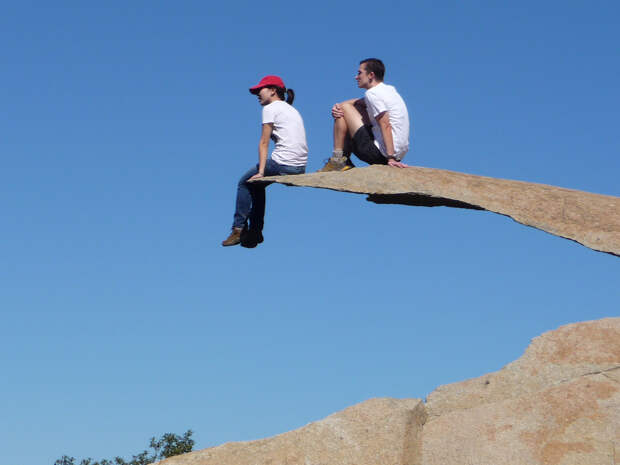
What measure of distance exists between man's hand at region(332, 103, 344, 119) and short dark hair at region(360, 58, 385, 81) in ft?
2.34

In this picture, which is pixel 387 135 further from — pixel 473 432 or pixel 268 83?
pixel 473 432

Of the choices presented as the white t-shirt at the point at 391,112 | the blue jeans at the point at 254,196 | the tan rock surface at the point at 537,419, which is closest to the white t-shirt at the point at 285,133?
the blue jeans at the point at 254,196

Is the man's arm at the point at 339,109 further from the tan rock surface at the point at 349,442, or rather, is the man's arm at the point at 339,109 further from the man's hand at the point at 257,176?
the tan rock surface at the point at 349,442

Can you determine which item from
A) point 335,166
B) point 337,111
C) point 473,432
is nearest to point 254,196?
point 335,166

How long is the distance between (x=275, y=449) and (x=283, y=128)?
4735 mm

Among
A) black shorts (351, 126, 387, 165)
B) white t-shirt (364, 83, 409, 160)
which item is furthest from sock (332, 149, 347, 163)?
white t-shirt (364, 83, 409, 160)

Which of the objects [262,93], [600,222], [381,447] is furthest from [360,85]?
[381,447]

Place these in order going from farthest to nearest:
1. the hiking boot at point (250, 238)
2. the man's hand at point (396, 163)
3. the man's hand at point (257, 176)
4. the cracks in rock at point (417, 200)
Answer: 1. the hiking boot at point (250, 238)
2. the man's hand at point (257, 176)
3. the man's hand at point (396, 163)
4. the cracks in rock at point (417, 200)

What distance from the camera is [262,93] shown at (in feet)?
39.4

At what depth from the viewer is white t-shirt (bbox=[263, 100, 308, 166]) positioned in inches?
461

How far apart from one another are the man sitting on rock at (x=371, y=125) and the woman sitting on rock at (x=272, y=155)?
1.73 feet

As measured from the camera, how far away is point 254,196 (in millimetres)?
11938

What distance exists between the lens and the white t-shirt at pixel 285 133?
1171cm

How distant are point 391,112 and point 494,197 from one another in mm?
1971
